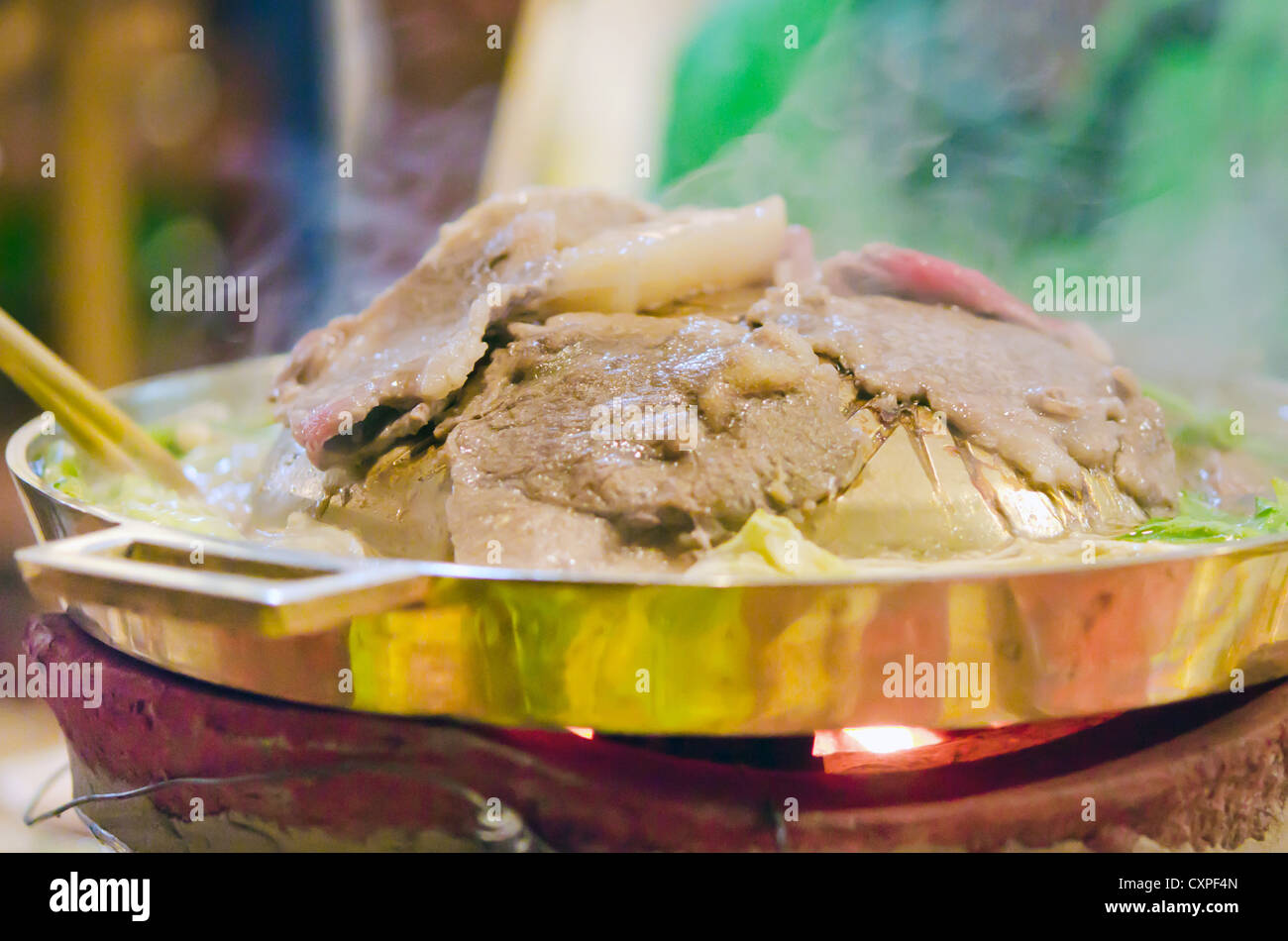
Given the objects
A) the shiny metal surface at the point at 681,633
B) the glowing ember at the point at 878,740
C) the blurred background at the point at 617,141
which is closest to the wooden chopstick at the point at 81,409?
the shiny metal surface at the point at 681,633

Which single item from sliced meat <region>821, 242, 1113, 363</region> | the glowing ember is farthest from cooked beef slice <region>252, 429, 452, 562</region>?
sliced meat <region>821, 242, 1113, 363</region>

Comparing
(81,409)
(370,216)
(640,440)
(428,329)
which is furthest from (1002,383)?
(370,216)

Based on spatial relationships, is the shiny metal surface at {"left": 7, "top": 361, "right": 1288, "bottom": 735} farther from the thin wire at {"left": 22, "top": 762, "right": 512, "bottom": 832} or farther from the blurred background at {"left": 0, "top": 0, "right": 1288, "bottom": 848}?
the blurred background at {"left": 0, "top": 0, "right": 1288, "bottom": 848}

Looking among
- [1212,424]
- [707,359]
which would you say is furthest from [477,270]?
[1212,424]

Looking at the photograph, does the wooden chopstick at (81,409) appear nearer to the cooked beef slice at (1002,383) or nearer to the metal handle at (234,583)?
the metal handle at (234,583)

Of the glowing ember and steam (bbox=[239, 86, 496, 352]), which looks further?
steam (bbox=[239, 86, 496, 352])

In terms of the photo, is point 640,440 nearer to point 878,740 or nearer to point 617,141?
point 878,740
